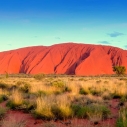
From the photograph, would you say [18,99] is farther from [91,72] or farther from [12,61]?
[12,61]

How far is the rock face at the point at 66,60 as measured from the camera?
310 ft

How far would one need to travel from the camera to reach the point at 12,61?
106438mm

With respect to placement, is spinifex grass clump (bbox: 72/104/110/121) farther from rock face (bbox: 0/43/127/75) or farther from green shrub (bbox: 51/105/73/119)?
rock face (bbox: 0/43/127/75)

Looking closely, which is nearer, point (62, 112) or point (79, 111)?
point (62, 112)

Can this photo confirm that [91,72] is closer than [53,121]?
No

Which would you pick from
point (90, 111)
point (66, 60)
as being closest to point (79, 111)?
point (90, 111)

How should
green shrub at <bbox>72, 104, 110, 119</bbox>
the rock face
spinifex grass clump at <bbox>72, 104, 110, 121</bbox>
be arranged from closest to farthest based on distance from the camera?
spinifex grass clump at <bbox>72, 104, 110, 121</bbox>
green shrub at <bbox>72, 104, 110, 119</bbox>
the rock face

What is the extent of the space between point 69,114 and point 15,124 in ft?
6.16

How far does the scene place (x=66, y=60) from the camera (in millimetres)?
99688

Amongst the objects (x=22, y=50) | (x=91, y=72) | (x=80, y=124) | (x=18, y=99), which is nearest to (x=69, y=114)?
(x=80, y=124)

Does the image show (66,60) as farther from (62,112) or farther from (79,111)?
(62,112)

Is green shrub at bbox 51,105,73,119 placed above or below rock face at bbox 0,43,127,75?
below

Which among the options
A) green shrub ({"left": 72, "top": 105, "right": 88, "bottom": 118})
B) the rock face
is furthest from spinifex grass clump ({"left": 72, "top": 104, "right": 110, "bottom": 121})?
the rock face

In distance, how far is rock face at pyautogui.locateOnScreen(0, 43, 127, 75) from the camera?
94.4 m
